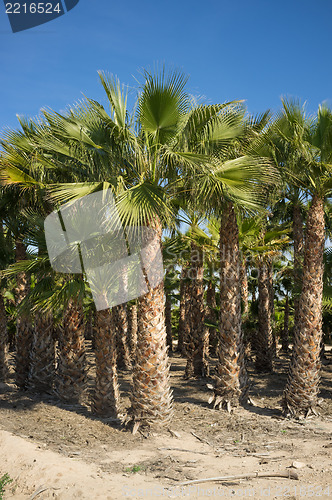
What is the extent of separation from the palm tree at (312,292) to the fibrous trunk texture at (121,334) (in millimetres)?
8845

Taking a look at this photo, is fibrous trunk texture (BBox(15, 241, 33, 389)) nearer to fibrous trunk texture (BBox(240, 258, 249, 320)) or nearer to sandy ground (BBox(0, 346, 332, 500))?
sandy ground (BBox(0, 346, 332, 500))

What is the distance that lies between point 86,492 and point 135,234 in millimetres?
4849

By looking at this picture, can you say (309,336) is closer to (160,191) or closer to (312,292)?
(312,292)

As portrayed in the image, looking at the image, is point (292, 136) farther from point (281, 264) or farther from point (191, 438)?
point (281, 264)

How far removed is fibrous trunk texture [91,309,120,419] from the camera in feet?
32.2

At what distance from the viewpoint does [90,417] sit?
985 cm

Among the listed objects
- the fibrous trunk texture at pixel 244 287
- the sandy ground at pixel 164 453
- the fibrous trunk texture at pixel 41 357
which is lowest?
the sandy ground at pixel 164 453

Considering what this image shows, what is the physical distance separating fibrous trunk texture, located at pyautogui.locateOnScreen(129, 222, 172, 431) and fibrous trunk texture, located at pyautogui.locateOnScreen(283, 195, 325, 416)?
3078mm

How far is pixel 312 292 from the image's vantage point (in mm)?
9805

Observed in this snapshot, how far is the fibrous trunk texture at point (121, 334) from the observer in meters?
17.6

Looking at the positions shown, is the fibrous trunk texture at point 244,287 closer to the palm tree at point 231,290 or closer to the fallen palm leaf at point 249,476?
the palm tree at point 231,290

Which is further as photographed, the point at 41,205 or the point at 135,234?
the point at 41,205

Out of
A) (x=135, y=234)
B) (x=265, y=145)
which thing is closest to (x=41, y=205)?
(x=135, y=234)

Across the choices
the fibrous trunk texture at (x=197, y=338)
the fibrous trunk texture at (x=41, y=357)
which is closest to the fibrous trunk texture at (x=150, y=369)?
the fibrous trunk texture at (x=41, y=357)
